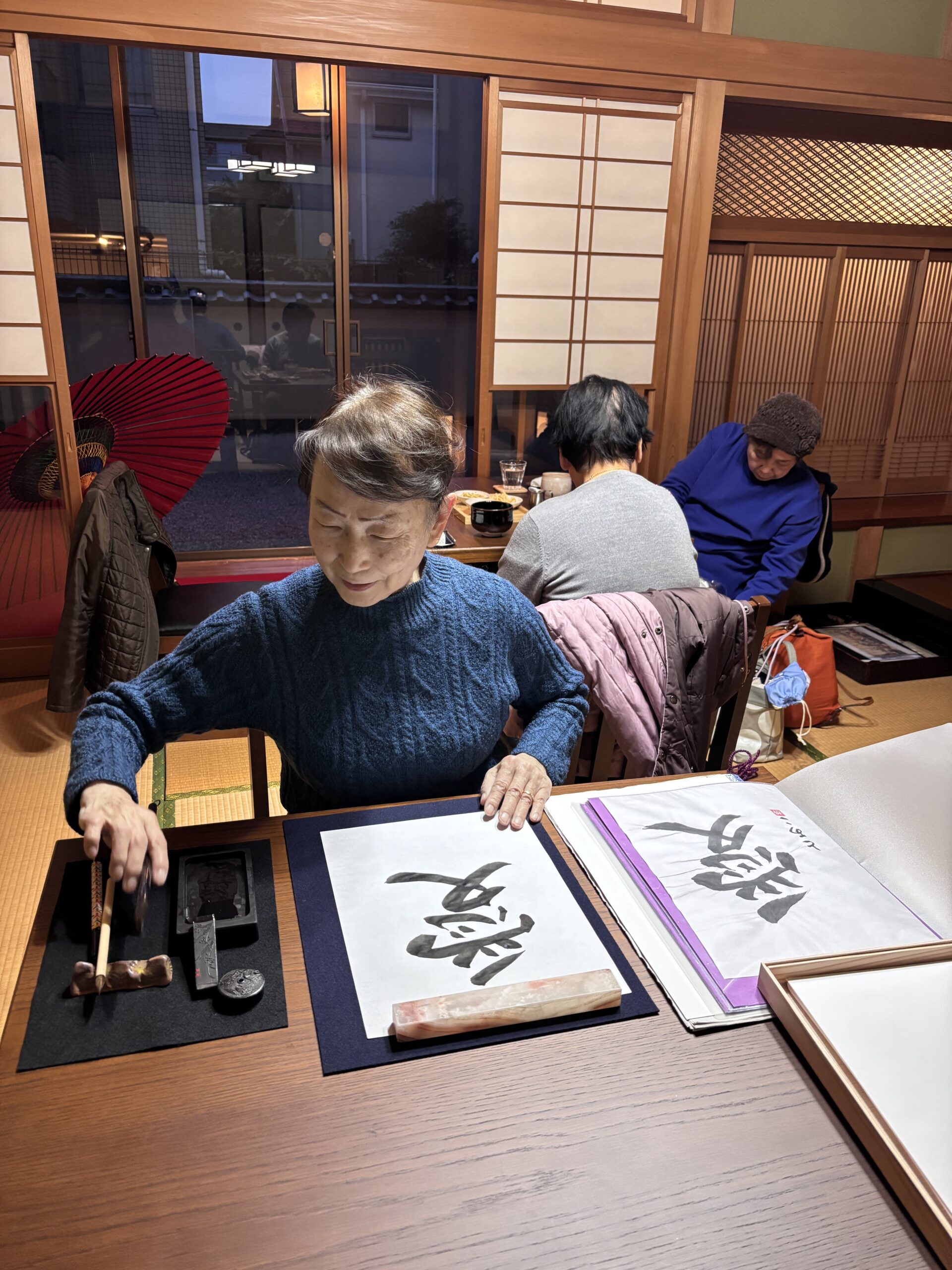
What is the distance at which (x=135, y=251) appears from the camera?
4.15 meters

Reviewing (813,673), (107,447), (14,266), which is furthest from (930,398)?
(14,266)

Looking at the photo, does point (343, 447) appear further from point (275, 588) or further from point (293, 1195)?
point (293, 1195)

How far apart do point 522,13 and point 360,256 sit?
2.61 metres

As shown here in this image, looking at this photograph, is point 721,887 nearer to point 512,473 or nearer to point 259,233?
point 512,473

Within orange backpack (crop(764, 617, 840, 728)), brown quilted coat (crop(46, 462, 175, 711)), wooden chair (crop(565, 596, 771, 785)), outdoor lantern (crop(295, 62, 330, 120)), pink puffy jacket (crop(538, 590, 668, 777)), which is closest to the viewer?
pink puffy jacket (crop(538, 590, 668, 777))

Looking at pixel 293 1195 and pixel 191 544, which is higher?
pixel 293 1195

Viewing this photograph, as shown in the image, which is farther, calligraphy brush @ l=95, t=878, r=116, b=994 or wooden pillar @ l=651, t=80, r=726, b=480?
wooden pillar @ l=651, t=80, r=726, b=480

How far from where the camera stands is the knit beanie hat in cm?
290

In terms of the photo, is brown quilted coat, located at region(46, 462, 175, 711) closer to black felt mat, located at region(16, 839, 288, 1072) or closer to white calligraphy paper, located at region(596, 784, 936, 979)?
black felt mat, located at region(16, 839, 288, 1072)

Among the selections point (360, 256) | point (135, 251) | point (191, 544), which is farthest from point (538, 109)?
point (191, 544)

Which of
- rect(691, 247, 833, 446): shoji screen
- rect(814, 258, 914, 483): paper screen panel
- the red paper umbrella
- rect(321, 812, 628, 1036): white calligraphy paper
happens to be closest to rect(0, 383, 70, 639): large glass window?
the red paper umbrella

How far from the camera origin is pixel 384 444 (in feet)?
3.56

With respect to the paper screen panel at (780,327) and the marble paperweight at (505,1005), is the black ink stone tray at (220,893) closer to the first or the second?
the marble paperweight at (505,1005)

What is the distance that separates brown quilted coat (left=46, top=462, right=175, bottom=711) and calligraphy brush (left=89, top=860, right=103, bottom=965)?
1708 millimetres
